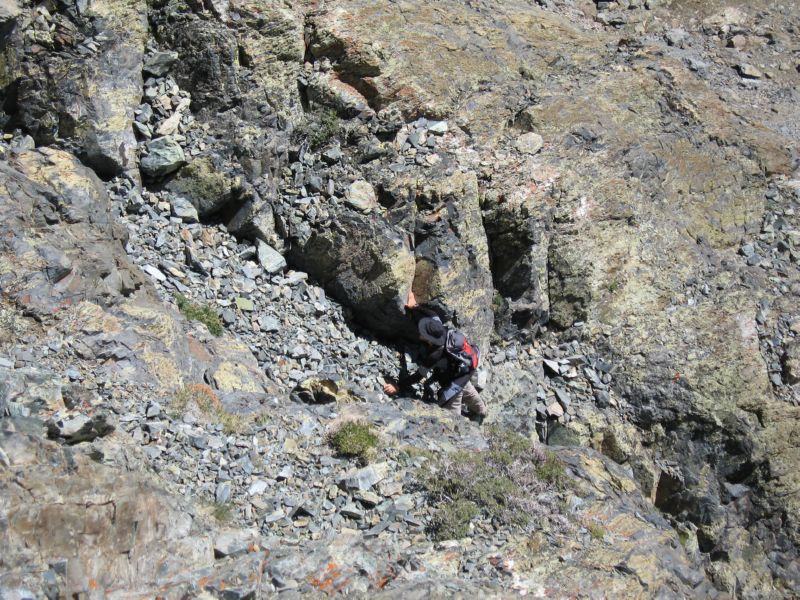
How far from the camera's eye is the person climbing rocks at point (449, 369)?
12297 mm

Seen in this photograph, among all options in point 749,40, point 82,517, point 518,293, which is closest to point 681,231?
point 518,293

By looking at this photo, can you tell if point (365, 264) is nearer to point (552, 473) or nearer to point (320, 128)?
point (320, 128)

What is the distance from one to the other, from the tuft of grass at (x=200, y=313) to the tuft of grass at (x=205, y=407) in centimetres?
171

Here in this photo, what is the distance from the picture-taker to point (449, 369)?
41.0 ft

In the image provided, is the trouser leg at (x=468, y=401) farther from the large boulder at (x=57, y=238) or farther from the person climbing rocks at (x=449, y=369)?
the large boulder at (x=57, y=238)

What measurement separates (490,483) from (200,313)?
535 cm

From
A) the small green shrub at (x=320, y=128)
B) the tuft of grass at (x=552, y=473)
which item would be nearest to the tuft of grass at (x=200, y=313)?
the small green shrub at (x=320, y=128)

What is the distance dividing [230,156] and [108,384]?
5750 millimetres

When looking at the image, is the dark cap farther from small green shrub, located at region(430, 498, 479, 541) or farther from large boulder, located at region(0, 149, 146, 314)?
large boulder, located at region(0, 149, 146, 314)

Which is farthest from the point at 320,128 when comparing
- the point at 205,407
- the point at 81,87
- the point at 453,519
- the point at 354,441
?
the point at 453,519

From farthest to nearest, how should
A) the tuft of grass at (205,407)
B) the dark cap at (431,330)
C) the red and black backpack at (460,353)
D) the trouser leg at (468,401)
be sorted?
the dark cap at (431,330)
the trouser leg at (468,401)
the red and black backpack at (460,353)
the tuft of grass at (205,407)

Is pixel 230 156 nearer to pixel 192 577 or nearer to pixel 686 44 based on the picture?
pixel 192 577

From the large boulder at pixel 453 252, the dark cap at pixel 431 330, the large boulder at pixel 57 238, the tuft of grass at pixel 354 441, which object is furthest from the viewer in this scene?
the large boulder at pixel 453 252

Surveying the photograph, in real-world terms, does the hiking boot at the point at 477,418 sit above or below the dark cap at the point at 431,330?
below
